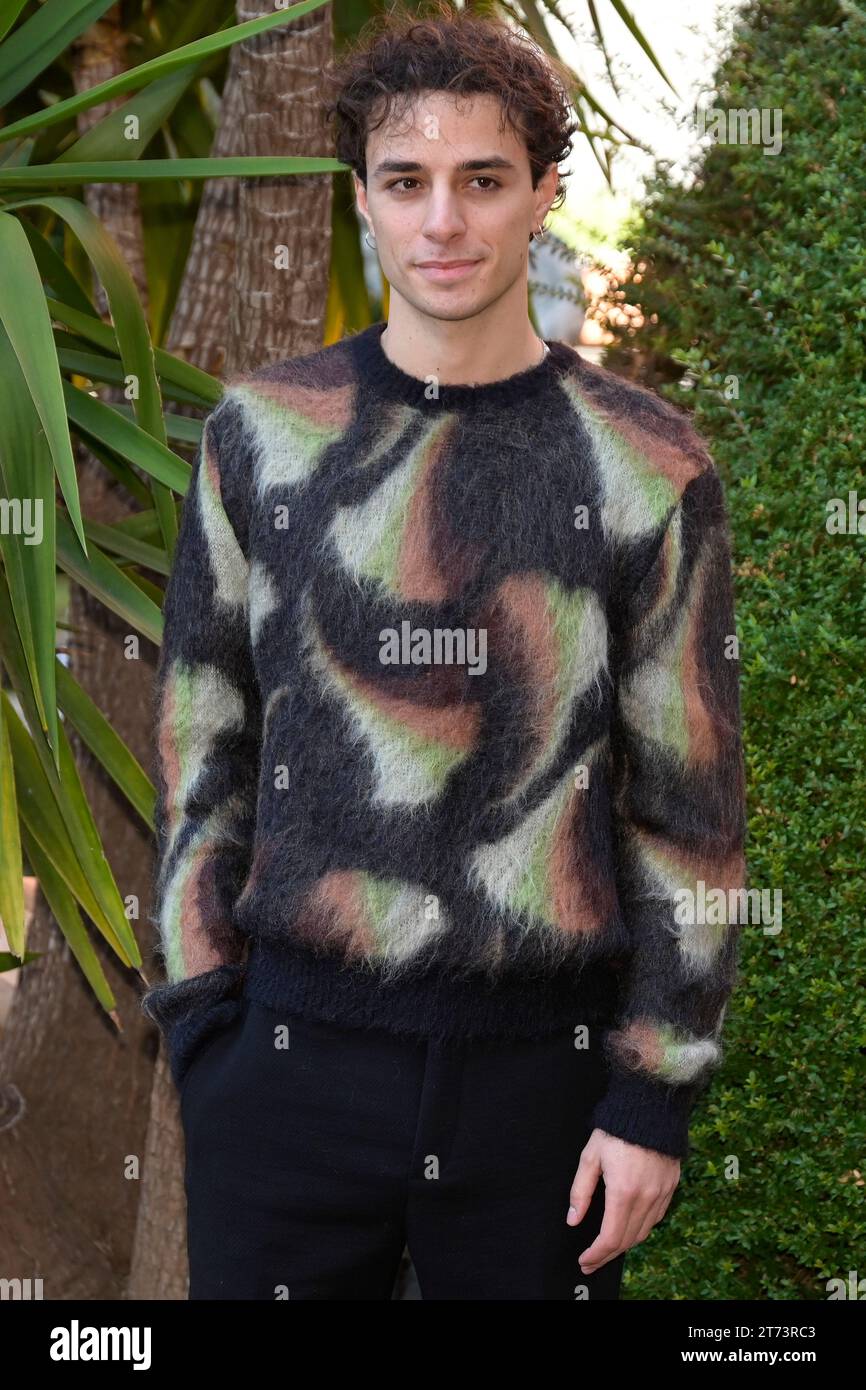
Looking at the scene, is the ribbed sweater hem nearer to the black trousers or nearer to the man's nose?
the black trousers

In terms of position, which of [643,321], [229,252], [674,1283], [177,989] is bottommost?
[674,1283]

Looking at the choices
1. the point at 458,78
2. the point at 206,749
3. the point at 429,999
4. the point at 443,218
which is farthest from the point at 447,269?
the point at 429,999

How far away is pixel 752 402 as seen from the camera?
286 cm

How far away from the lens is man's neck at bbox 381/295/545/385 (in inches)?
70.9

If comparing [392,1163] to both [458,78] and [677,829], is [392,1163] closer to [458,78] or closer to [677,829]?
[677,829]

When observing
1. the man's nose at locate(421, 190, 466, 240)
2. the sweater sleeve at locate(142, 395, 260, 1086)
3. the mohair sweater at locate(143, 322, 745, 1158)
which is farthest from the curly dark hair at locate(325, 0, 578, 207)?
the sweater sleeve at locate(142, 395, 260, 1086)

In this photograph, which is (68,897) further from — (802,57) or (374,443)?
(802,57)

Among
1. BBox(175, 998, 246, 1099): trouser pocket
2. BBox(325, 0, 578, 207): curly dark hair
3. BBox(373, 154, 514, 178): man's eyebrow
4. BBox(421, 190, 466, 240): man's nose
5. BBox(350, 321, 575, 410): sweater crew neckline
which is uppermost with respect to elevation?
BBox(325, 0, 578, 207): curly dark hair

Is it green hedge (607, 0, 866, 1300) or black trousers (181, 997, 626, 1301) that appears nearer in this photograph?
black trousers (181, 997, 626, 1301)

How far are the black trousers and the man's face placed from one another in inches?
33.4

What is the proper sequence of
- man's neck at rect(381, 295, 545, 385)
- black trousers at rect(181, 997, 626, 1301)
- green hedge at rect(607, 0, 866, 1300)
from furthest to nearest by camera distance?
green hedge at rect(607, 0, 866, 1300) → man's neck at rect(381, 295, 545, 385) → black trousers at rect(181, 997, 626, 1301)

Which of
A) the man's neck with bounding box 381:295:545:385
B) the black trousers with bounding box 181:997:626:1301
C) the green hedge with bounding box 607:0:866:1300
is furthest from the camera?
the green hedge with bounding box 607:0:866:1300

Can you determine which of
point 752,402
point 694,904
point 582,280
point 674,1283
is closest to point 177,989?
point 694,904

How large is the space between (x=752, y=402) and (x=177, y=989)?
63.1 inches
